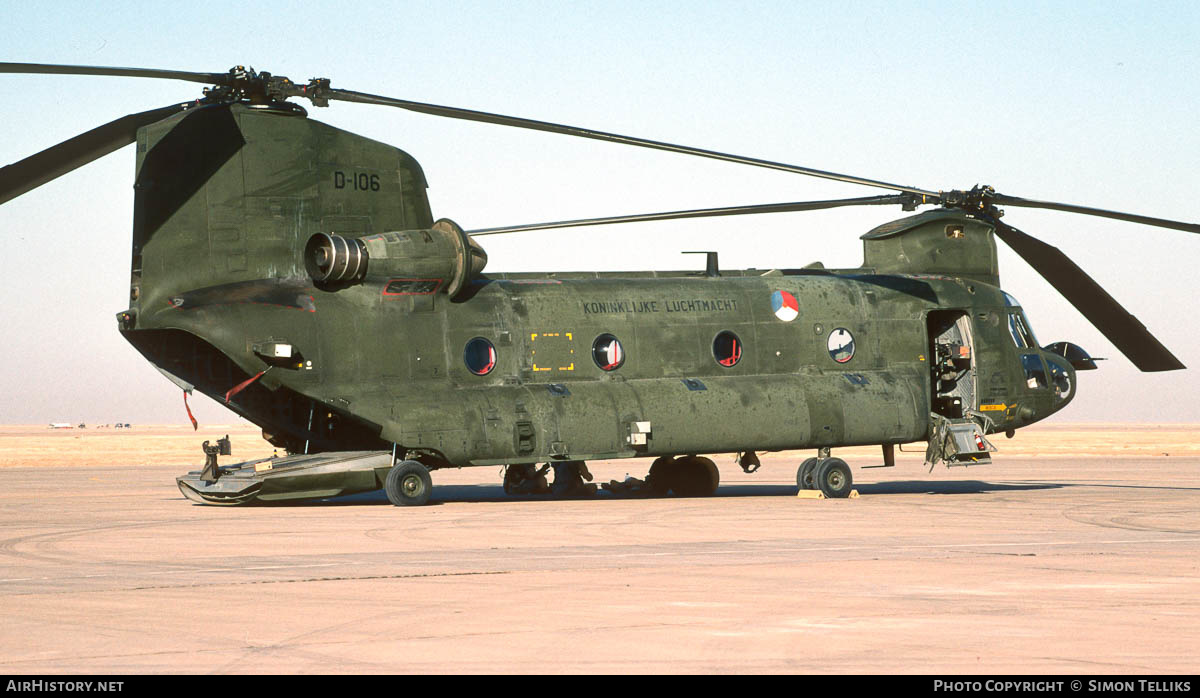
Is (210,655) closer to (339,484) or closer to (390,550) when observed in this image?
(390,550)

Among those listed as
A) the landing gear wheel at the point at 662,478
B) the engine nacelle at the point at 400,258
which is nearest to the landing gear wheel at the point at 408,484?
the engine nacelle at the point at 400,258

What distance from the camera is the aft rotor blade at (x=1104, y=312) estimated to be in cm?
2694

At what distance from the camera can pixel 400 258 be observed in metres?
24.7

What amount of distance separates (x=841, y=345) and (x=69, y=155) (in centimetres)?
1559

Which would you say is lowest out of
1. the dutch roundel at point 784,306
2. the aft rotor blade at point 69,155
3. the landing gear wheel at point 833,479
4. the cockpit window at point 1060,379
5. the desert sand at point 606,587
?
the desert sand at point 606,587

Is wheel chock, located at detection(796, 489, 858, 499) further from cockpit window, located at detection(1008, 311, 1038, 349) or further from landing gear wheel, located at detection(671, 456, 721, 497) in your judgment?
cockpit window, located at detection(1008, 311, 1038, 349)

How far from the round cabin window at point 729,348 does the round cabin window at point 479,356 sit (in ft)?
16.1

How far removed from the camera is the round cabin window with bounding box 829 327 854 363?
1122 inches

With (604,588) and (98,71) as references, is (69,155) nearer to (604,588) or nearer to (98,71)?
(98,71)

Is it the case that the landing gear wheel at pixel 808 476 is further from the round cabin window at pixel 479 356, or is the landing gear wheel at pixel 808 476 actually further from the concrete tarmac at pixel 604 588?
the round cabin window at pixel 479 356

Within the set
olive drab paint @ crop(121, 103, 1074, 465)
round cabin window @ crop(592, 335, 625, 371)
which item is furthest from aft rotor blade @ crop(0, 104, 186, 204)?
round cabin window @ crop(592, 335, 625, 371)

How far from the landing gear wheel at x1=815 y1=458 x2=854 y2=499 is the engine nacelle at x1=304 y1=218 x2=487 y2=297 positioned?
7871 millimetres
